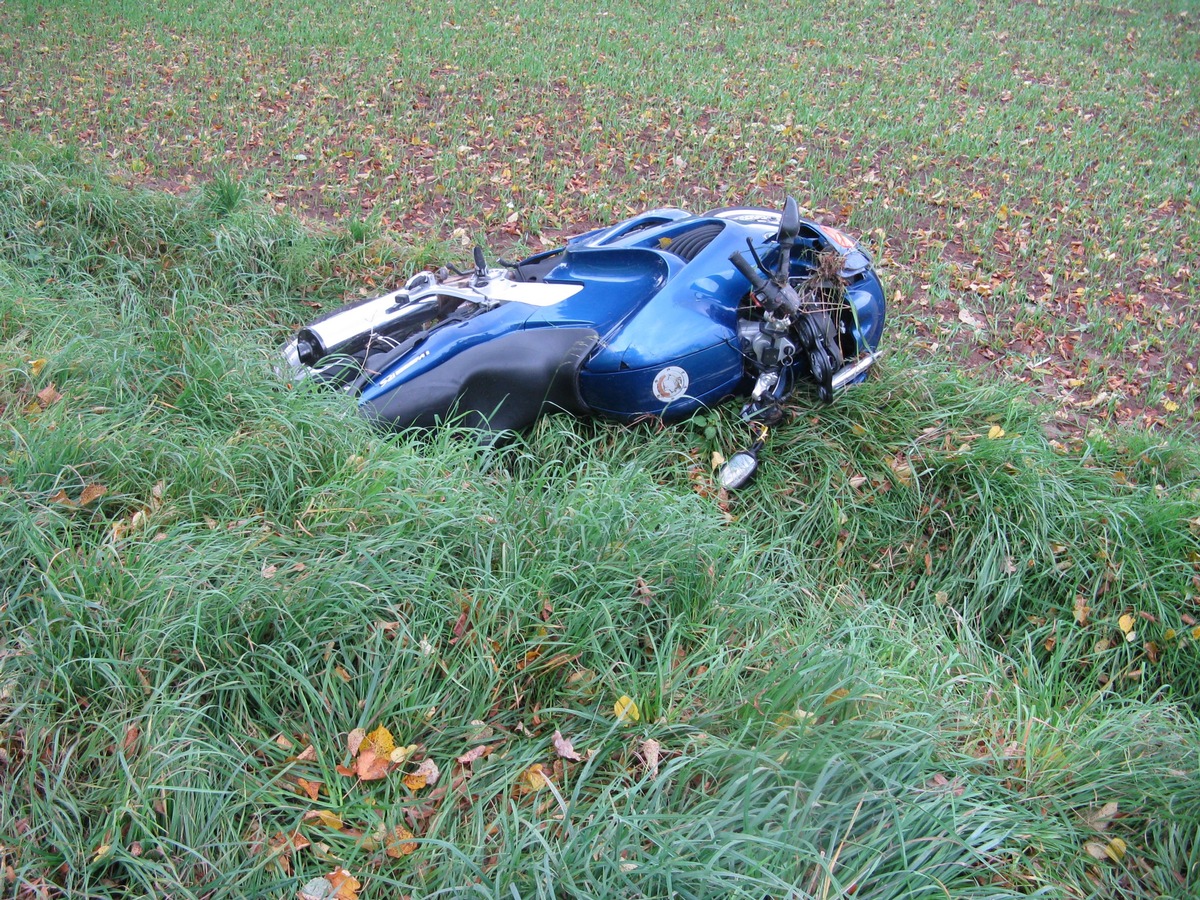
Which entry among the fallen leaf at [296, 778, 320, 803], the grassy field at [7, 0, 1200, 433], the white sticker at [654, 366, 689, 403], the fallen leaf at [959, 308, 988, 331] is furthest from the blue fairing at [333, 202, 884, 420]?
the fallen leaf at [296, 778, 320, 803]

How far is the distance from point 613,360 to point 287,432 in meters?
1.26

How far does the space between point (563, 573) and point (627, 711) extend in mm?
515

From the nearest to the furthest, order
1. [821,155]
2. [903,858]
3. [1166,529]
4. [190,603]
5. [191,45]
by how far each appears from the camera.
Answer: [903,858] → [190,603] → [1166,529] → [821,155] → [191,45]

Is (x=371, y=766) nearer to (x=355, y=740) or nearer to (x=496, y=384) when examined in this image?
(x=355, y=740)

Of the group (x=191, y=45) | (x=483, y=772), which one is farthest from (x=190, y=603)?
(x=191, y=45)

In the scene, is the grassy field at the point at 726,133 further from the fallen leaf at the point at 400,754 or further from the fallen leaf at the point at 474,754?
the fallen leaf at the point at 400,754

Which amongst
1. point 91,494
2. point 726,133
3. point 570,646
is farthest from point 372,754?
point 726,133

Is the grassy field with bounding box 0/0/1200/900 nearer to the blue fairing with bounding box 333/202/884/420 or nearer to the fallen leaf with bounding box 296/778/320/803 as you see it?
the fallen leaf with bounding box 296/778/320/803

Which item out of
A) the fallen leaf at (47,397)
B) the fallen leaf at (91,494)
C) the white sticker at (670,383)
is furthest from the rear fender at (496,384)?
the fallen leaf at (47,397)

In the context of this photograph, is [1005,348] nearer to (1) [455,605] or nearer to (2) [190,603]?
(1) [455,605]

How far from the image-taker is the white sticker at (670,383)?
136 inches

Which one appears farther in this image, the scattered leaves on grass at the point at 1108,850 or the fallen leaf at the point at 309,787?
the scattered leaves on grass at the point at 1108,850

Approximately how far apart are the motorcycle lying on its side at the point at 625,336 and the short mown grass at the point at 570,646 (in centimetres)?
19

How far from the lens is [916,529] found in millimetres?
3562
